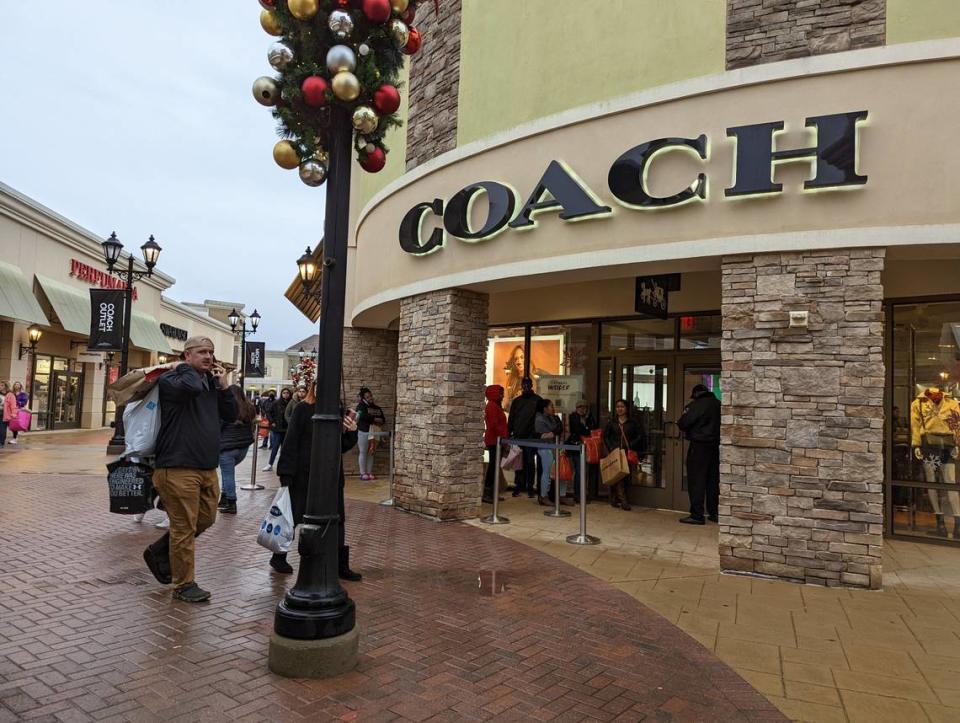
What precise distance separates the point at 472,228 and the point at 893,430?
561 centimetres

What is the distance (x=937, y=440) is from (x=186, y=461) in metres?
7.87

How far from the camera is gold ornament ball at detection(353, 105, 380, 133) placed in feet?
12.9

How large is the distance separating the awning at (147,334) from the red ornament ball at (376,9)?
91.7ft

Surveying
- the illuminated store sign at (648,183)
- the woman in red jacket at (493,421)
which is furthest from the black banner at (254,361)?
the illuminated store sign at (648,183)

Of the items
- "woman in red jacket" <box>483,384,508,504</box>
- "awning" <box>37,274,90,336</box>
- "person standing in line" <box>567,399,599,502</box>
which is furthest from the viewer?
"awning" <box>37,274,90,336</box>

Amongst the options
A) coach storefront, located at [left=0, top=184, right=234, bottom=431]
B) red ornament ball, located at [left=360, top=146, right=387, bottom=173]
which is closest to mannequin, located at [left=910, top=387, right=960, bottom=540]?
red ornament ball, located at [left=360, top=146, right=387, bottom=173]

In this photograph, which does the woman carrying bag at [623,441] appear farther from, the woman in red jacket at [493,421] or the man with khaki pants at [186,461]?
the man with khaki pants at [186,461]

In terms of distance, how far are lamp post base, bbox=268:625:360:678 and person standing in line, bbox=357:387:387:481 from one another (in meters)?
8.27

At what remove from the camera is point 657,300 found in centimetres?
867

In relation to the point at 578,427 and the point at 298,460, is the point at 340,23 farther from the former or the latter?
the point at 578,427

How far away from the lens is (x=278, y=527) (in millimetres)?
5211

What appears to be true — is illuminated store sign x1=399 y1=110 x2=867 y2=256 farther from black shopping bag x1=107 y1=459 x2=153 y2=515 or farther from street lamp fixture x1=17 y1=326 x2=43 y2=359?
street lamp fixture x1=17 y1=326 x2=43 y2=359

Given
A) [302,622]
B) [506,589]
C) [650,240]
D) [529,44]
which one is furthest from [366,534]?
[529,44]

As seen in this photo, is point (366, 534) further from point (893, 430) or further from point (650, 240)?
point (893, 430)
